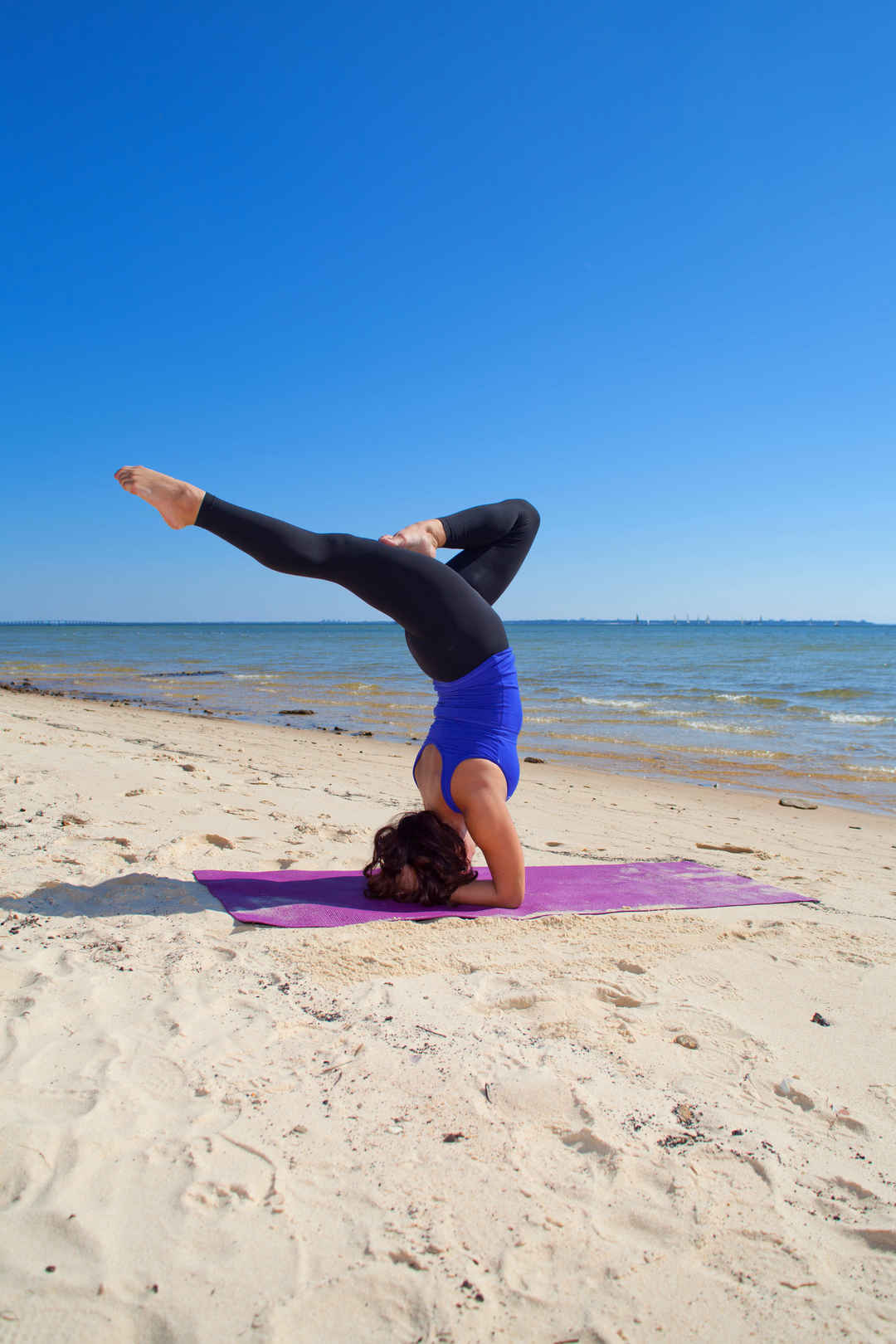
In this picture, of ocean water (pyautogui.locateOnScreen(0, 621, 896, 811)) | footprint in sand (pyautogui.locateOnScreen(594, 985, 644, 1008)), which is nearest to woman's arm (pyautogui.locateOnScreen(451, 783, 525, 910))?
footprint in sand (pyautogui.locateOnScreen(594, 985, 644, 1008))

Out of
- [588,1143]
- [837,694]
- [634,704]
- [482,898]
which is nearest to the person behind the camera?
[588,1143]

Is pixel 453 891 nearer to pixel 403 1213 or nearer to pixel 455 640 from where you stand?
pixel 455 640

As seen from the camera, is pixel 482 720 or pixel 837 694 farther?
pixel 837 694

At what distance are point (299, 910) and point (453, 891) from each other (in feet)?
2.51

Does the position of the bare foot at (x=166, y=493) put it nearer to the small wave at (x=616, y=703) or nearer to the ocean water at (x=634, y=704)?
the ocean water at (x=634, y=704)

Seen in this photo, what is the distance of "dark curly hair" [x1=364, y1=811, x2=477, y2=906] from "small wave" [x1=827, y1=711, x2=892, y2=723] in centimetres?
1287

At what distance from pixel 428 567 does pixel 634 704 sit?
14674 millimetres

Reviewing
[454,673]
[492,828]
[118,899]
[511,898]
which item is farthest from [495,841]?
[118,899]

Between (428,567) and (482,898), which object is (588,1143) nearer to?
(482,898)

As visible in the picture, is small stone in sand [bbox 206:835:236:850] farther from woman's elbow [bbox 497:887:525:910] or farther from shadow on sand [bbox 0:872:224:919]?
woman's elbow [bbox 497:887:525:910]

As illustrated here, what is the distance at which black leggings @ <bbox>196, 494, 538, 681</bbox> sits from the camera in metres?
3.17

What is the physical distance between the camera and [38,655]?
37.1 meters

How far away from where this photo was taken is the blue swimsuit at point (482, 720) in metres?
3.78

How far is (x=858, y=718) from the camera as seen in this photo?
48.5 feet
